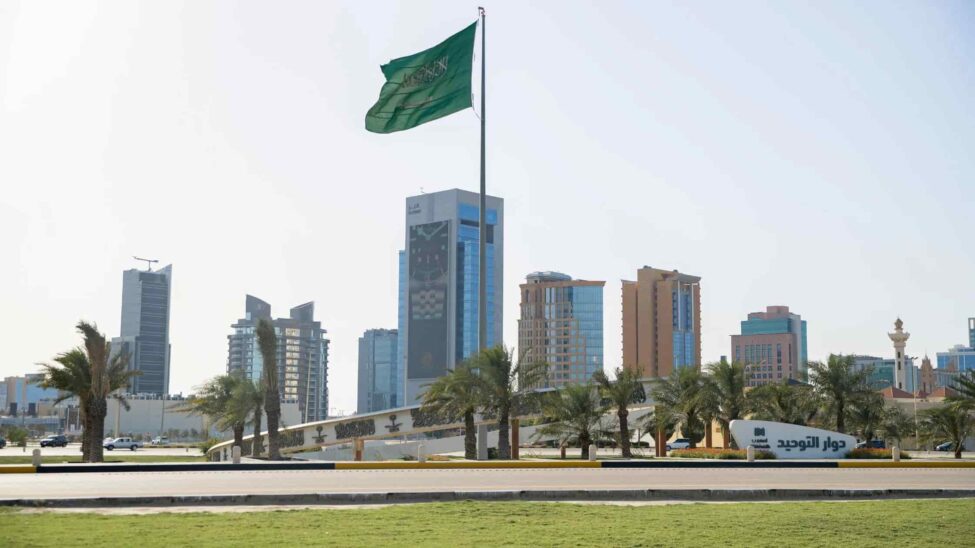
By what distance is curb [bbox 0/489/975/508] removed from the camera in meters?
18.0

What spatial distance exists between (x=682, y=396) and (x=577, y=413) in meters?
5.40

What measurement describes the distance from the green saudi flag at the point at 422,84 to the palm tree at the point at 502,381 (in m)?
9.32

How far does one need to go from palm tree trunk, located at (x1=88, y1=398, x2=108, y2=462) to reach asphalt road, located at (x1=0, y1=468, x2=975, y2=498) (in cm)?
1489

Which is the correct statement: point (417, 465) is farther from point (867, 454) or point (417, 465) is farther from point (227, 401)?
point (227, 401)

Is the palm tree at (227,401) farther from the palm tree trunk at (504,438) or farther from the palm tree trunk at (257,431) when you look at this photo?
the palm tree trunk at (504,438)

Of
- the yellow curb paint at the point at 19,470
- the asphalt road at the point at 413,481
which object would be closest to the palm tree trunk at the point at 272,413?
the yellow curb paint at the point at 19,470

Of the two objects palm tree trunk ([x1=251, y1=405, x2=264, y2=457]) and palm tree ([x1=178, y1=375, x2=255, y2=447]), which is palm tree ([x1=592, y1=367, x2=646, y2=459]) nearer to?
palm tree trunk ([x1=251, y1=405, x2=264, y2=457])

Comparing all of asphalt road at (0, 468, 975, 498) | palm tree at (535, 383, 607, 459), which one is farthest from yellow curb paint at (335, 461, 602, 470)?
palm tree at (535, 383, 607, 459)

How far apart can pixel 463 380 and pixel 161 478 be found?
15.6m

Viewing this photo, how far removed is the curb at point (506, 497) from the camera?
1800 centimetres

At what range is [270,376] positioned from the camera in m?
45.0

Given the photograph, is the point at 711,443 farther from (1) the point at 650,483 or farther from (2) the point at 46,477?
(2) the point at 46,477

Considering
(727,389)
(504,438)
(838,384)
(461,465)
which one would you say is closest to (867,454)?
(838,384)

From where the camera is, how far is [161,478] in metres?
25.2
